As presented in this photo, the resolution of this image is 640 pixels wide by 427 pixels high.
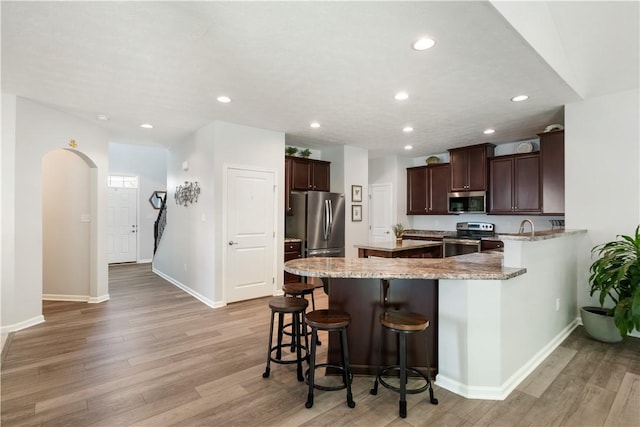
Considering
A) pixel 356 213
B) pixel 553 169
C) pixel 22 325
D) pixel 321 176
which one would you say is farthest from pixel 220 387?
pixel 553 169

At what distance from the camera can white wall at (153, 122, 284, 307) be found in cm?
450

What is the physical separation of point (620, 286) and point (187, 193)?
5777mm

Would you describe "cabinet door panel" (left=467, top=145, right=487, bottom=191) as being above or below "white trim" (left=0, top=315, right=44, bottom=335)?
above

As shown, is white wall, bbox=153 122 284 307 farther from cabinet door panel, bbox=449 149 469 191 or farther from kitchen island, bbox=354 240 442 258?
cabinet door panel, bbox=449 149 469 191

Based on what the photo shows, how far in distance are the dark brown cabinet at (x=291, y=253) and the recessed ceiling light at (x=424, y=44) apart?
11.9 feet

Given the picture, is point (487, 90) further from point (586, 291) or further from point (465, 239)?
point (465, 239)

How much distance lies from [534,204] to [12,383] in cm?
677

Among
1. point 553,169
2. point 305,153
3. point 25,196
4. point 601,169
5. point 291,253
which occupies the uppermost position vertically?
point 305,153

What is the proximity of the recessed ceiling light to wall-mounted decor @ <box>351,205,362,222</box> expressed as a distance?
13.4ft

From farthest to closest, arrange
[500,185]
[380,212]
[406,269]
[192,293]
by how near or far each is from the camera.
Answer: [380,212] < [500,185] < [192,293] < [406,269]

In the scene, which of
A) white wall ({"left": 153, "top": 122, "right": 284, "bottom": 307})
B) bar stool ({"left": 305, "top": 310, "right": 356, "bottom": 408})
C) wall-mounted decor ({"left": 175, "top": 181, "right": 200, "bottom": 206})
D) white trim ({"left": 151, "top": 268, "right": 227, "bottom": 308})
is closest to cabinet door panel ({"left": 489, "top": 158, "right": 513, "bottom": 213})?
white wall ({"left": 153, "top": 122, "right": 284, "bottom": 307})

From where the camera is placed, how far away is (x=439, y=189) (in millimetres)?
6676

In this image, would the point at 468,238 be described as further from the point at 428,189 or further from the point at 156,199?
the point at 156,199

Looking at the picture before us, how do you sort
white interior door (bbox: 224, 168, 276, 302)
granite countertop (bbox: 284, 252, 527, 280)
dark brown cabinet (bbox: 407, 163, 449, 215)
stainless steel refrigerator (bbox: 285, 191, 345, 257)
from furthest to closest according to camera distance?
dark brown cabinet (bbox: 407, 163, 449, 215), stainless steel refrigerator (bbox: 285, 191, 345, 257), white interior door (bbox: 224, 168, 276, 302), granite countertop (bbox: 284, 252, 527, 280)
